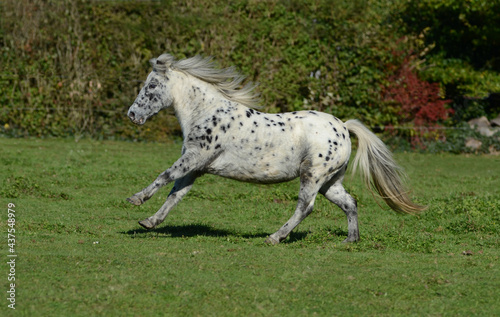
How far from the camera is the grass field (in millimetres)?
5254

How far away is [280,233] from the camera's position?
7.55 meters

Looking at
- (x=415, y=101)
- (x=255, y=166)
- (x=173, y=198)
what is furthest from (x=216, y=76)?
(x=415, y=101)

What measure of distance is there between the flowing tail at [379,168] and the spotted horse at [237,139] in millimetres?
320

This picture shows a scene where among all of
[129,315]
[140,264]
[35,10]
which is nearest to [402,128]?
[35,10]

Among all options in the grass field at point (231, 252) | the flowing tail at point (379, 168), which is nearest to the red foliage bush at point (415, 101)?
the grass field at point (231, 252)

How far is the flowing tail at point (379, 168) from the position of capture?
26.6ft

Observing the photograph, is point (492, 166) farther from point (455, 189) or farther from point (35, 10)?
point (35, 10)

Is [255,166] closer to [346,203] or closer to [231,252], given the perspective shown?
[231,252]

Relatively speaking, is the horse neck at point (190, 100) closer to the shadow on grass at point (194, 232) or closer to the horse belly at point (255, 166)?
the horse belly at point (255, 166)

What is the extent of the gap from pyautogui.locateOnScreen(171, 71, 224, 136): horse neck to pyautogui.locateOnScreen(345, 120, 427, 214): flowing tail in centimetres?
163

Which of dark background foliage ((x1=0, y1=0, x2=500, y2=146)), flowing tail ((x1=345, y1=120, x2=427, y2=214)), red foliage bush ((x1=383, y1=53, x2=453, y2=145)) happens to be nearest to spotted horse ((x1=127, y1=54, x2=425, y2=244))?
flowing tail ((x1=345, y1=120, x2=427, y2=214))

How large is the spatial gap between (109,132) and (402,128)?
7.50m

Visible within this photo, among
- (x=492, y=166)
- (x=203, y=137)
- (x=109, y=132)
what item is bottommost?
(x=109, y=132)

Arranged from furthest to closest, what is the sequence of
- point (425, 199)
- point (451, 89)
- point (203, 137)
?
point (451, 89) < point (425, 199) < point (203, 137)
